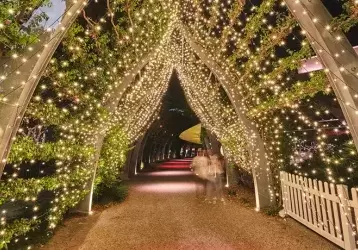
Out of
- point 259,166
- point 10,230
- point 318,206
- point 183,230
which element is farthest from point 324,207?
point 10,230

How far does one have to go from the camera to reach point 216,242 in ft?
16.5

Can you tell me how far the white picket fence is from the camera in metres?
4.34

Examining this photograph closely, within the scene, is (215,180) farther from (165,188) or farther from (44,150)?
(44,150)

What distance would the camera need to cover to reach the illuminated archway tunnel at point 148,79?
3.80 metres

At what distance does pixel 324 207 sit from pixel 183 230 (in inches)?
111

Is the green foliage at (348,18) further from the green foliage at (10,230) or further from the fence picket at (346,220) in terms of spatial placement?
the green foliage at (10,230)

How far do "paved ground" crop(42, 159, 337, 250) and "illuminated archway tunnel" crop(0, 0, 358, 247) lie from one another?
722 millimetres

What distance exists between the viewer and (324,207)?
5027mm

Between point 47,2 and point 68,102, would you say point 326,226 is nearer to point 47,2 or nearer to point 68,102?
point 47,2

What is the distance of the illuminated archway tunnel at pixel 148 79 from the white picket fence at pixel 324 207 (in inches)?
26.6

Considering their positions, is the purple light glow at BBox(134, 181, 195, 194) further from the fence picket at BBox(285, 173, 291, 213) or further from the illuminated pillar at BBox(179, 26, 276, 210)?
the fence picket at BBox(285, 173, 291, 213)

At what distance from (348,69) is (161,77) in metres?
8.94

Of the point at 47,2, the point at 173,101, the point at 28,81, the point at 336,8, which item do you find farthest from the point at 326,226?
the point at 173,101

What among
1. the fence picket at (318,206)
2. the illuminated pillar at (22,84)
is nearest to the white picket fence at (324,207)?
the fence picket at (318,206)
